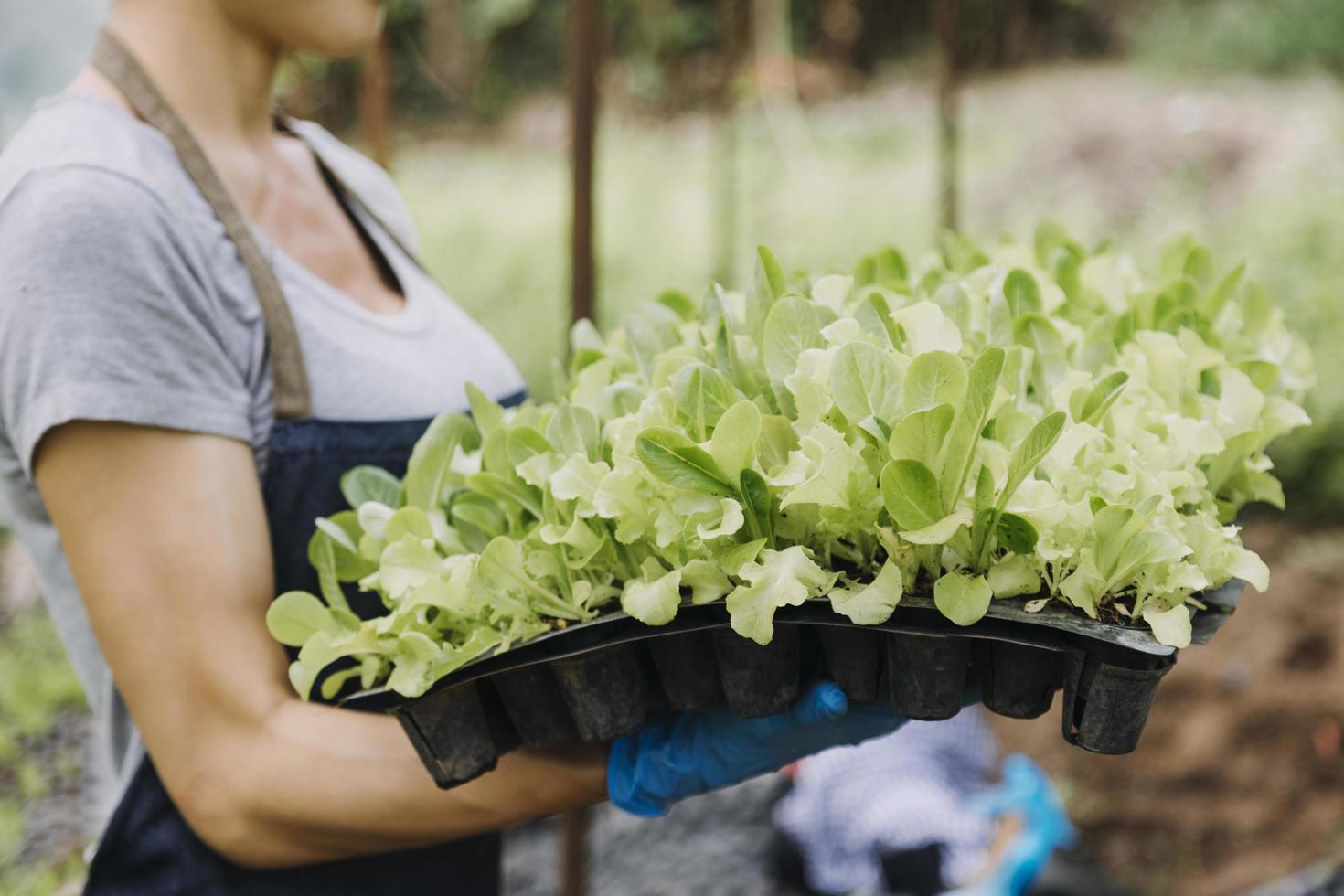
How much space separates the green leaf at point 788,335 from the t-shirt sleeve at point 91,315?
0.40 m

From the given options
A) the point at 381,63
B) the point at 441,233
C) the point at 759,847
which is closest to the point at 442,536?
the point at 381,63

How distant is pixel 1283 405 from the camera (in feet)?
2.41

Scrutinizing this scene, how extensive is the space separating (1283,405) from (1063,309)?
161 millimetres

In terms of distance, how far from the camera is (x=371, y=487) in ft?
2.46

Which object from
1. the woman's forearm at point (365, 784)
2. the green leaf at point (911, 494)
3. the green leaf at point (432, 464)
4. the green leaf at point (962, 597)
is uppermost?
the green leaf at point (911, 494)

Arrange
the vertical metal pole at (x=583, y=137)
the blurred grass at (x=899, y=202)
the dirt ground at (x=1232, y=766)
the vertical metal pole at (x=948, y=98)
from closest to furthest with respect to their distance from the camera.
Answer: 1. the vertical metal pole at (x=583, y=137)
2. the vertical metal pole at (x=948, y=98)
3. the dirt ground at (x=1232, y=766)
4. the blurred grass at (x=899, y=202)

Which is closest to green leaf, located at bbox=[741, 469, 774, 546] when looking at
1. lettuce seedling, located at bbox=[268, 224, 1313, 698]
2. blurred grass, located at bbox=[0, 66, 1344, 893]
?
lettuce seedling, located at bbox=[268, 224, 1313, 698]

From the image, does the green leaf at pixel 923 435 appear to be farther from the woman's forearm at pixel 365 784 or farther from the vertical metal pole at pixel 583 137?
the vertical metal pole at pixel 583 137

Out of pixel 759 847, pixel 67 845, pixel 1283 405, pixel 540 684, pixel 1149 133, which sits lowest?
pixel 759 847

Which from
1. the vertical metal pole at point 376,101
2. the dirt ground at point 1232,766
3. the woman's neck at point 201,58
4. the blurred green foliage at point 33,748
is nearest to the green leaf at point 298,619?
the woman's neck at point 201,58

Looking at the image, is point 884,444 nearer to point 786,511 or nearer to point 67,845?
point 786,511

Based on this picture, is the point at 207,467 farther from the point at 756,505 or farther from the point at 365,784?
the point at 756,505

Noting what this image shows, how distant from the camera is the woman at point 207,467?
2.38 feet

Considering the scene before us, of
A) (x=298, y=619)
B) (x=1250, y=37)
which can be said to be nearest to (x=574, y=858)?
(x=298, y=619)
